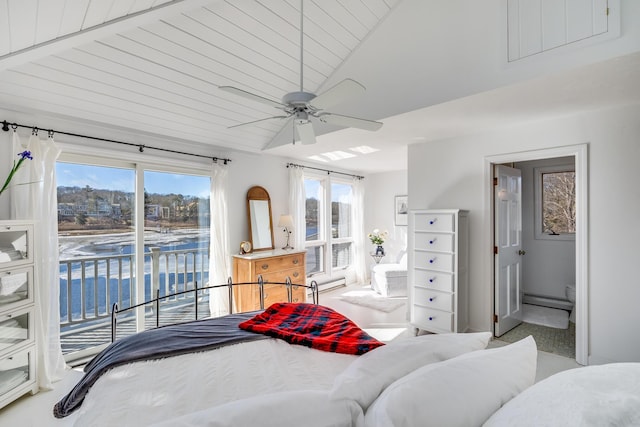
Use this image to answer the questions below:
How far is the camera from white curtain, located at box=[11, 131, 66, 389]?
262cm

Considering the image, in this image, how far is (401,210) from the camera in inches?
247

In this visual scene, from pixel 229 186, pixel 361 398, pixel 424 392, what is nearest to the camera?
pixel 424 392

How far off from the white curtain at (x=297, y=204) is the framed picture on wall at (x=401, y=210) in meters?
2.16

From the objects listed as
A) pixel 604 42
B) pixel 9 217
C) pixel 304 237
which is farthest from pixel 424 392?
pixel 304 237

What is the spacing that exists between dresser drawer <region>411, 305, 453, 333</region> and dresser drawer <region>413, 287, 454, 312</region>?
5 centimetres

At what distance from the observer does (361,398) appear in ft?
3.01

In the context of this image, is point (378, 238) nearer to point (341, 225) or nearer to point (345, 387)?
point (341, 225)

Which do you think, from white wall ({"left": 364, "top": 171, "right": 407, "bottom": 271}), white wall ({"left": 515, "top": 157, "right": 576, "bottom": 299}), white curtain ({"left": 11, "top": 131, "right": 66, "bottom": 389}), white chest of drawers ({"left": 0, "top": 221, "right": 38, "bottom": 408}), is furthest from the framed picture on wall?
white chest of drawers ({"left": 0, "top": 221, "right": 38, "bottom": 408})

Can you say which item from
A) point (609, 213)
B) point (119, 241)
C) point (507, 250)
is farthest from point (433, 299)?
point (119, 241)

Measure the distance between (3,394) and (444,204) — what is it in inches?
175

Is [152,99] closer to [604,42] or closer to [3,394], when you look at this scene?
[3,394]

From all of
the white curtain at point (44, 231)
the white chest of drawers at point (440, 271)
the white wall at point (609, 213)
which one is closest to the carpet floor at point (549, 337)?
the white wall at point (609, 213)

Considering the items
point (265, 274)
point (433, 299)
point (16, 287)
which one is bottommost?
point (433, 299)

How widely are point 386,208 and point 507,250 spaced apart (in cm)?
299
